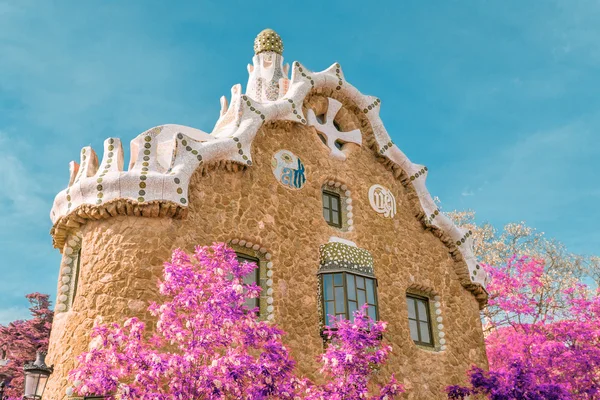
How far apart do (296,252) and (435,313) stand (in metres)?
4.02

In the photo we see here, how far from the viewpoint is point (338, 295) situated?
11391 mm

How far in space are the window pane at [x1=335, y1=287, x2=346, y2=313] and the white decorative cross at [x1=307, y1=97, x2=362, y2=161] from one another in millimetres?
3048

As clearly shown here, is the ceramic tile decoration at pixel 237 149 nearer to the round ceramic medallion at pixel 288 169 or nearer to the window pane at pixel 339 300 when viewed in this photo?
the round ceramic medallion at pixel 288 169

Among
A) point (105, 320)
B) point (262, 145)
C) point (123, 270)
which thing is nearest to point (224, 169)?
point (262, 145)

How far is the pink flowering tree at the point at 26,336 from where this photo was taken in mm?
17188

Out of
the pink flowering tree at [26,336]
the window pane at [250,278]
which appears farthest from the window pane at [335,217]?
the pink flowering tree at [26,336]

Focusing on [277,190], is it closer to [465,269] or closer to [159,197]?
[159,197]

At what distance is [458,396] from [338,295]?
343cm

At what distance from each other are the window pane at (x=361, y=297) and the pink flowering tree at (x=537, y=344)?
2491 millimetres

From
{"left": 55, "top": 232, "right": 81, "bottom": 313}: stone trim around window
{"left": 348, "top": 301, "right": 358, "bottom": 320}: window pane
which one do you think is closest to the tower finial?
{"left": 348, "top": 301, "right": 358, "bottom": 320}: window pane

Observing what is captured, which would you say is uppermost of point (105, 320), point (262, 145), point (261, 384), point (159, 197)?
point (262, 145)

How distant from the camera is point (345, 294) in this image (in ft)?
37.3

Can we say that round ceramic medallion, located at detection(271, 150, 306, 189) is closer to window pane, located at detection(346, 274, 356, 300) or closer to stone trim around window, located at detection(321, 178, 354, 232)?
stone trim around window, located at detection(321, 178, 354, 232)

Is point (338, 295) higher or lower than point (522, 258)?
lower
